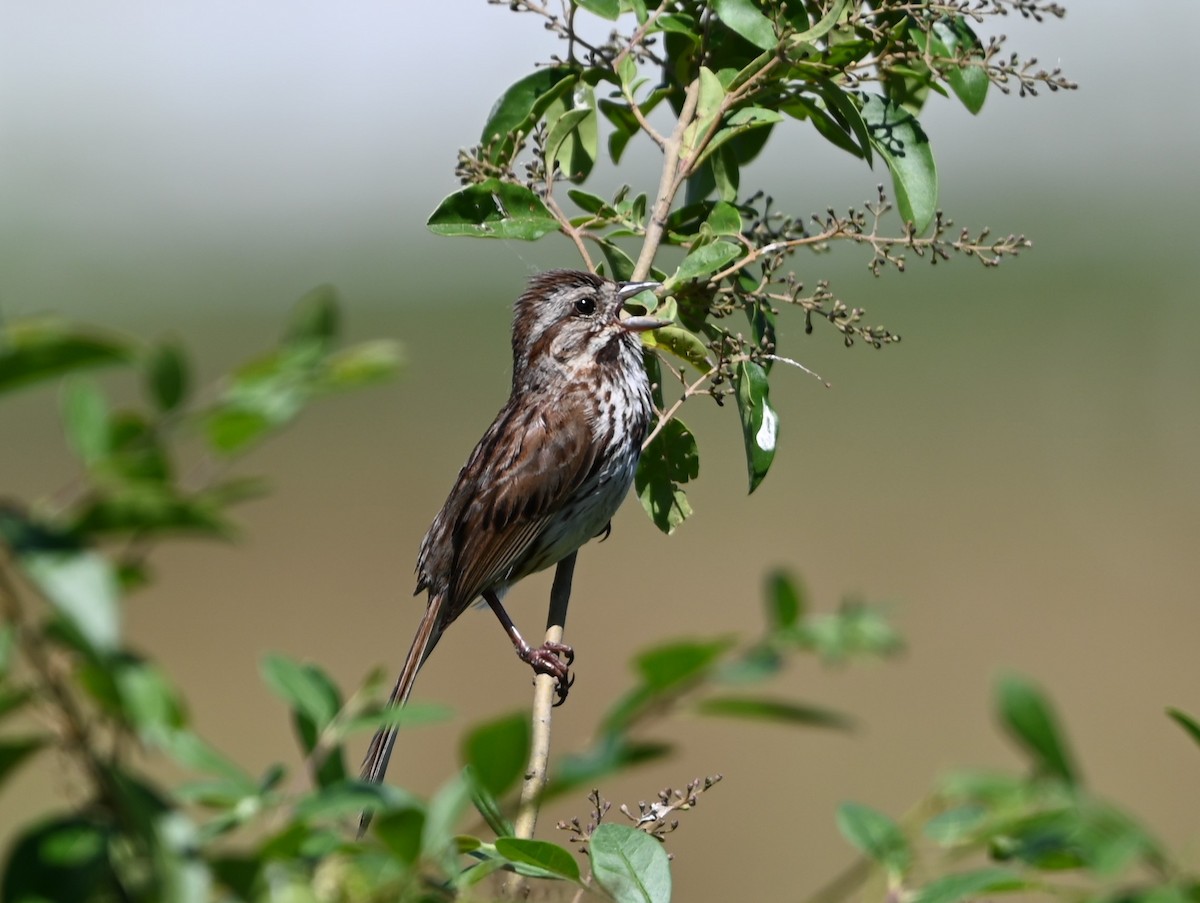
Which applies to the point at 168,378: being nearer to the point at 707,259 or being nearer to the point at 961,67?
the point at 707,259

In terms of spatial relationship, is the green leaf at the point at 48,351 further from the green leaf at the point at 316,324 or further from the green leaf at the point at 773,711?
the green leaf at the point at 773,711

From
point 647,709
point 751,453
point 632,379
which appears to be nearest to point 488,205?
point 751,453

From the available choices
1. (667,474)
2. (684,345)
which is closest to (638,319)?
(684,345)

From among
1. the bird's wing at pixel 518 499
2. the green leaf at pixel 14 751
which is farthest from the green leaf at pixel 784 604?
the bird's wing at pixel 518 499

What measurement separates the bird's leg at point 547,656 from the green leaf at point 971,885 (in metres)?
2.14

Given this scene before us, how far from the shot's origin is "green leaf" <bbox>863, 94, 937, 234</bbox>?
278 centimetres

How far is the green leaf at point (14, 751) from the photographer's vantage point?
866 millimetres

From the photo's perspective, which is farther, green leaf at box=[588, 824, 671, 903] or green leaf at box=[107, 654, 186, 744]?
green leaf at box=[588, 824, 671, 903]

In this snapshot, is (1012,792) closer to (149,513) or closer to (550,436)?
(149,513)

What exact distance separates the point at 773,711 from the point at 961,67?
2.22m

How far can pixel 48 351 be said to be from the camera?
795 millimetres

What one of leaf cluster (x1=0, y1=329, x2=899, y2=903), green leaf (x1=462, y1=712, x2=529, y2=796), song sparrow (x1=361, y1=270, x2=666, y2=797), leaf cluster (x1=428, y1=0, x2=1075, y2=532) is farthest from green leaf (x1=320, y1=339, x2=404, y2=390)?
song sparrow (x1=361, y1=270, x2=666, y2=797)

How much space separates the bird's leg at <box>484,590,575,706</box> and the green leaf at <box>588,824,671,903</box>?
1.73 m

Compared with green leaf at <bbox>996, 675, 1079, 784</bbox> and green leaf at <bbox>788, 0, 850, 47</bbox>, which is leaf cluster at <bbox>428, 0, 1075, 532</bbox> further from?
green leaf at <bbox>996, 675, 1079, 784</bbox>
